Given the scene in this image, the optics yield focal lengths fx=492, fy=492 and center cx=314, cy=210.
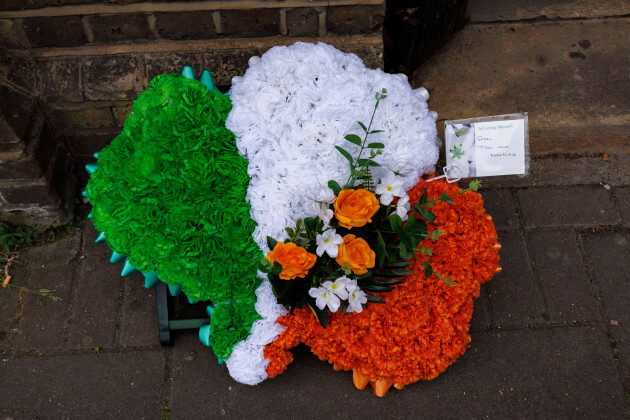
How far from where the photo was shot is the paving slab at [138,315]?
2150 millimetres

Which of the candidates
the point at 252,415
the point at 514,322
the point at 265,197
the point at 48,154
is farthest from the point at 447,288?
the point at 48,154

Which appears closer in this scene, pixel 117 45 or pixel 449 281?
pixel 449 281

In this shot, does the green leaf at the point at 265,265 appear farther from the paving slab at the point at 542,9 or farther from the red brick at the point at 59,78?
the paving slab at the point at 542,9

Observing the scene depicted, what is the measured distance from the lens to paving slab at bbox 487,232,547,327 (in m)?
2.18

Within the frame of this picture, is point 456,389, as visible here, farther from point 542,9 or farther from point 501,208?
point 542,9

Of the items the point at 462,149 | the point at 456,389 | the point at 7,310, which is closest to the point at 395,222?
the point at 462,149

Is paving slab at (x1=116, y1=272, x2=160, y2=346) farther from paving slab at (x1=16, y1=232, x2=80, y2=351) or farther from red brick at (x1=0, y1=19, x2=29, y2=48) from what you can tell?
red brick at (x1=0, y1=19, x2=29, y2=48)

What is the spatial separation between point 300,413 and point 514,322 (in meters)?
1.01

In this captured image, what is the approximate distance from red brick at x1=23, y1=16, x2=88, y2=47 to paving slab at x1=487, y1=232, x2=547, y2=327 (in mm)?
2080

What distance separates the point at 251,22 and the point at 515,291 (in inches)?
65.0

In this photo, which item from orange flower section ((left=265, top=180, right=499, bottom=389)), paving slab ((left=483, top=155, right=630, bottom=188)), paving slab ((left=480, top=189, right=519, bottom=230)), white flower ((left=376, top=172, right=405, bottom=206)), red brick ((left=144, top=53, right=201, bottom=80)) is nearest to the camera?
white flower ((left=376, top=172, right=405, bottom=206))

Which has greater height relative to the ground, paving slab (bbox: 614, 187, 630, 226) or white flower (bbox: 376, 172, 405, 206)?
white flower (bbox: 376, 172, 405, 206)

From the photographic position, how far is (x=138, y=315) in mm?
2209

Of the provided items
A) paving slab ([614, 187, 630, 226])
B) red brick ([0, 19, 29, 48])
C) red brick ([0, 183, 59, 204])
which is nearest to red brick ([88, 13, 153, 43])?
red brick ([0, 19, 29, 48])
